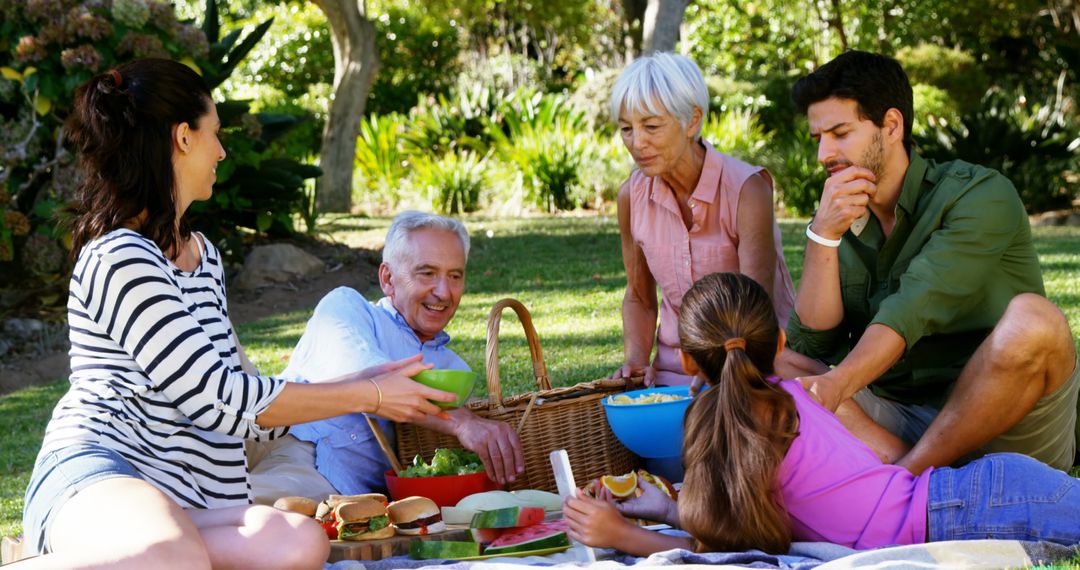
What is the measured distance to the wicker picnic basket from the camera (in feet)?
13.2

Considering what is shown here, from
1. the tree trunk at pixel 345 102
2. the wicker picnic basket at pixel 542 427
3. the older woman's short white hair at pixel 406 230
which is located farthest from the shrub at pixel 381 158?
the wicker picnic basket at pixel 542 427

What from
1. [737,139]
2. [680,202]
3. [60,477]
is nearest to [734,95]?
[737,139]

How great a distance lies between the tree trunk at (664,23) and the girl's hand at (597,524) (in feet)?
33.5

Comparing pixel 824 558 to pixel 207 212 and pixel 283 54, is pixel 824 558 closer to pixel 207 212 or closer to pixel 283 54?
pixel 207 212

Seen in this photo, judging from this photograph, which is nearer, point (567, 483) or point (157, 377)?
point (157, 377)

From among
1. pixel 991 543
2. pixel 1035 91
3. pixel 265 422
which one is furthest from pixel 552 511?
pixel 1035 91

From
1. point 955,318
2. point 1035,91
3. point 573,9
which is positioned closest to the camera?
point 955,318

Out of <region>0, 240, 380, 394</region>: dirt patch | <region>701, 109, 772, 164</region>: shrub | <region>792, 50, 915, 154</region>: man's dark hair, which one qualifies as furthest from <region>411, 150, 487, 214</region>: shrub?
<region>792, 50, 915, 154</region>: man's dark hair

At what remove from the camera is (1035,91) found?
19406mm

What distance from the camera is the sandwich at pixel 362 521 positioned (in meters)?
3.44

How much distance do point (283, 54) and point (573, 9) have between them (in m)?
6.04

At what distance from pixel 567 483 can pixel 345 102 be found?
11779 mm

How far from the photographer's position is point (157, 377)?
9.79 feet

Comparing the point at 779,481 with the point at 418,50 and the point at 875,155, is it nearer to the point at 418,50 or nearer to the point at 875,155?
the point at 875,155
